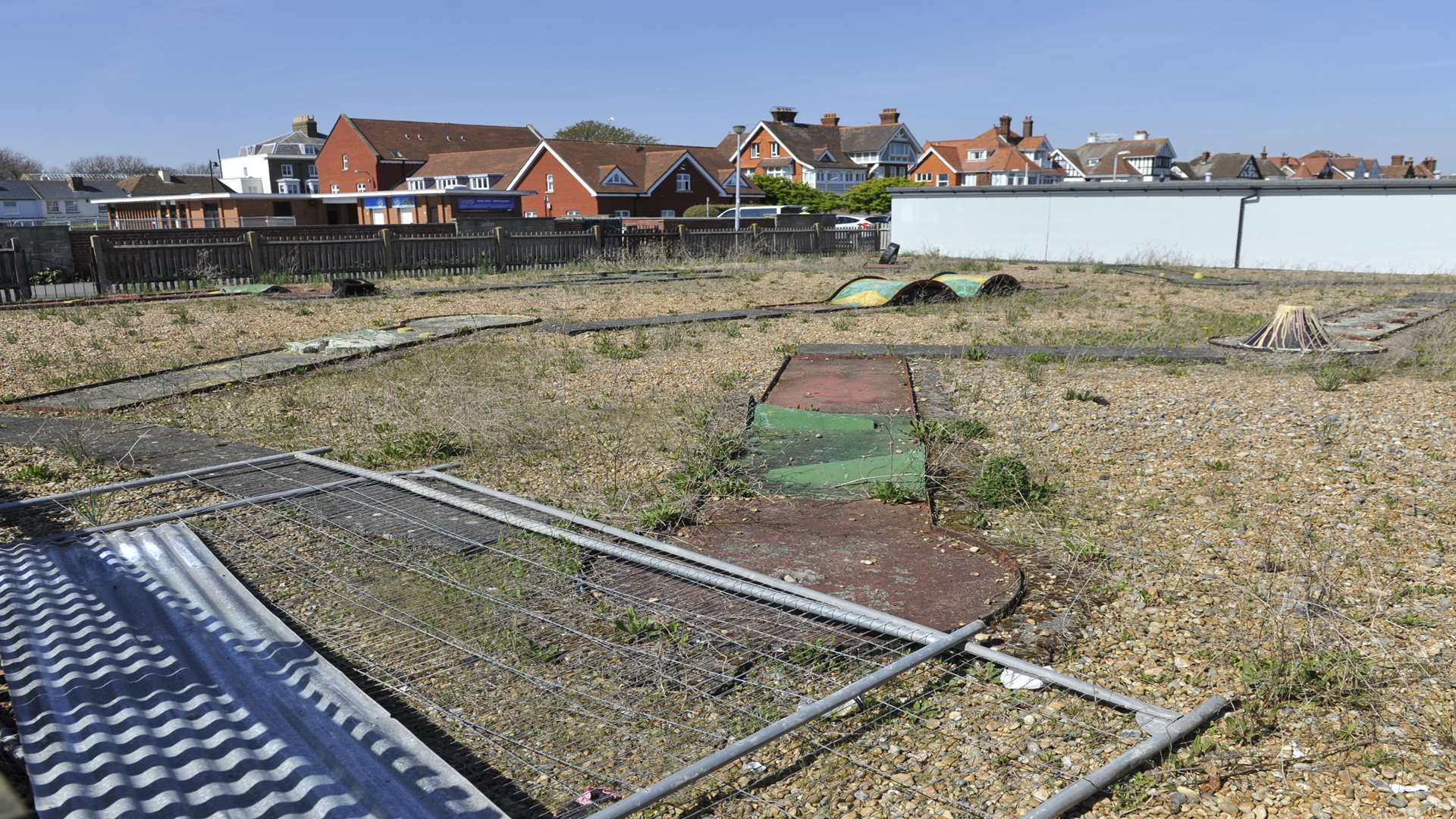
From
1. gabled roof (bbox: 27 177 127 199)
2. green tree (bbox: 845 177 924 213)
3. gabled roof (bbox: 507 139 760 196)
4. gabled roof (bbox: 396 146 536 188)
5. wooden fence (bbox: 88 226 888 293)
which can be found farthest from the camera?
gabled roof (bbox: 27 177 127 199)

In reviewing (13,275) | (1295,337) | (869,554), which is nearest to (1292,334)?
(1295,337)

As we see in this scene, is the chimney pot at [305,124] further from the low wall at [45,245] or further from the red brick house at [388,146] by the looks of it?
the low wall at [45,245]

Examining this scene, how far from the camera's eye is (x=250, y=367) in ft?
33.2

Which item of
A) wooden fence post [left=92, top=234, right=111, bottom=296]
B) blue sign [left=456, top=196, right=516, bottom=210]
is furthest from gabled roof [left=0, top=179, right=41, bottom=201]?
wooden fence post [left=92, top=234, right=111, bottom=296]

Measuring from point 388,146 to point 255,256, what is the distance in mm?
39673

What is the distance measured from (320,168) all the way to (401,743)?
65839mm

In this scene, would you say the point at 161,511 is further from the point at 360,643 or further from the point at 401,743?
the point at 401,743

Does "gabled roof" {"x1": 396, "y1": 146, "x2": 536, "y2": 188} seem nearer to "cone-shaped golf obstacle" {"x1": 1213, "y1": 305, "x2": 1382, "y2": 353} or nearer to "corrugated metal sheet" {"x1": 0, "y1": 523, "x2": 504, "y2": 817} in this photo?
"cone-shaped golf obstacle" {"x1": 1213, "y1": 305, "x2": 1382, "y2": 353}

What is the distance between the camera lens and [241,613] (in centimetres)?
403

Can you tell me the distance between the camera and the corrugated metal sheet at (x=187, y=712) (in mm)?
2643

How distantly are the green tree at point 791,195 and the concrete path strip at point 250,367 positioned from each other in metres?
44.5

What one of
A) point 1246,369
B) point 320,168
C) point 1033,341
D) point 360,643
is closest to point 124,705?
point 360,643

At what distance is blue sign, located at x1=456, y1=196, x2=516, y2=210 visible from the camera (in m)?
40.9

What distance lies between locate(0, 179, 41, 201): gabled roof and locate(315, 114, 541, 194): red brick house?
34.3 metres
